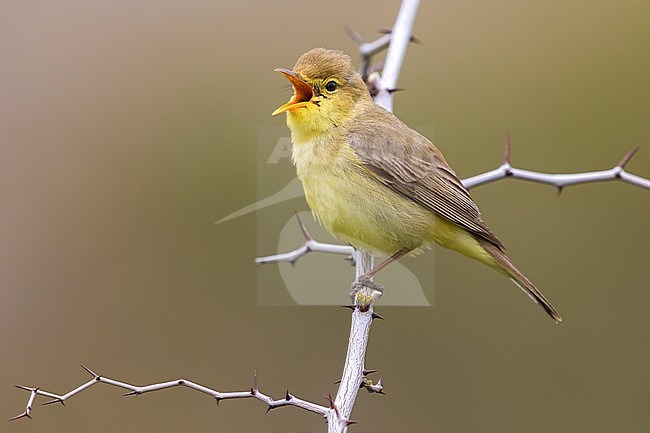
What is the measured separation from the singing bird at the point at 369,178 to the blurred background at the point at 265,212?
1.18m

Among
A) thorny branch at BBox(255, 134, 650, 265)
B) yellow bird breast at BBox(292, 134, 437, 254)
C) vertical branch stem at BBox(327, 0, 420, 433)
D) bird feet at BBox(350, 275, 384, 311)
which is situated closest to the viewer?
vertical branch stem at BBox(327, 0, 420, 433)

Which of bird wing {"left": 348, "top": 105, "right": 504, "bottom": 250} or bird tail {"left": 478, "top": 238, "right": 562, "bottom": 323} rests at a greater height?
bird wing {"left": 348, "top": 105, "right": 504, "bottom": 250}

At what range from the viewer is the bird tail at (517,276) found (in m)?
4.34

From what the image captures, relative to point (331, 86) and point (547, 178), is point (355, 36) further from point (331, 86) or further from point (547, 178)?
point (547, 178)

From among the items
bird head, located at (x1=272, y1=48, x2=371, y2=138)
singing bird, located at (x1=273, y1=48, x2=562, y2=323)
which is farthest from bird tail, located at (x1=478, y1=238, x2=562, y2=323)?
bird head, located at (x1=272, y1=48, x2=371, y2=138)

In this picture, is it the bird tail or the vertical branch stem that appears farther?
the bird tail

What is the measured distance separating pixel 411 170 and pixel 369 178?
246 mm

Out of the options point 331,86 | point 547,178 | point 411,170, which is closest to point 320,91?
point 331,86

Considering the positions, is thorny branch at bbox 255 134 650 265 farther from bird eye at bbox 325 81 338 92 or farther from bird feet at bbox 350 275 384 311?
bird eye at bbox 325 81 338 92

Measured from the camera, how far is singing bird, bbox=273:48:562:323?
167 inches

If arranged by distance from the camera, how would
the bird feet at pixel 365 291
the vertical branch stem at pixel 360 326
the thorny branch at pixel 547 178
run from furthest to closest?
the thorny branch at pixel 547 178 → the bird feet at pixel 365 291 → the vertical branch stem at pixel 360 326

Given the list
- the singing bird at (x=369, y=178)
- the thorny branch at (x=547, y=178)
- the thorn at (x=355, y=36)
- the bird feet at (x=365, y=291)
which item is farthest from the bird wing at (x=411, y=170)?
the thorn at (x=355, y=36)

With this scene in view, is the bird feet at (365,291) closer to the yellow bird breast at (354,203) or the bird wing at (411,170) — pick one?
the yellow bird breast at (354,203)

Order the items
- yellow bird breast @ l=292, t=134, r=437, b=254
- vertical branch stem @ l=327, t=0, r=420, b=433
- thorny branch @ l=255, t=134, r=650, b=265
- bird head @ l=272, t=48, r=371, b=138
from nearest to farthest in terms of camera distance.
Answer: vertical branch stem @ l=327, t=0, r=420, b=433 → thorny branch @ l=255, t=134, r=650, b=265 → yellow bird breast @ l=292, t=134, r=437, b=254 → bird head @ l=272, t=48, r=371, b=138
